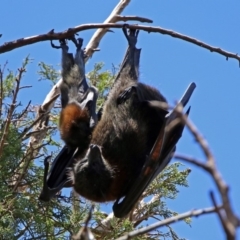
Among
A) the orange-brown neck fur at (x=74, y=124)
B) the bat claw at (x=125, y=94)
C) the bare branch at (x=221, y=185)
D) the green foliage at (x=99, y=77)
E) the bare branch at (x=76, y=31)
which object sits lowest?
the bare branch at (x=221, y=185)

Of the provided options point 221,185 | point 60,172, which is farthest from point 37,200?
point 221,185

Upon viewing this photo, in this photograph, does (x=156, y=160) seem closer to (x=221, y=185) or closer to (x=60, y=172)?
(x=60, y=172)

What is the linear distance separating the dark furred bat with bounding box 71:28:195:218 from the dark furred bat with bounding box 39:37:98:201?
0.45 ft

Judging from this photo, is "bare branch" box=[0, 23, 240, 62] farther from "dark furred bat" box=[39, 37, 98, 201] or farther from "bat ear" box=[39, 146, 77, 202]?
"bat ear" box=[39, 146, 77, 202]

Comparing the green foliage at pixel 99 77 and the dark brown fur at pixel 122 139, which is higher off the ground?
the green foliage at pixel 99 77

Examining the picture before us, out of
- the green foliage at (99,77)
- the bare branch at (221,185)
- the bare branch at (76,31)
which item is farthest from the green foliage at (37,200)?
the bare branch at (221,185)

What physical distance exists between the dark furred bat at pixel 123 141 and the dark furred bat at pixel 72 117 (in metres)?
0.14

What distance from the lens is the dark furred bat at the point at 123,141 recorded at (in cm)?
657

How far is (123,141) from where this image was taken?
6.75 meters

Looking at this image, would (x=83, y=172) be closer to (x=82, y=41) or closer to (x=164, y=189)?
(x=82, y=41)

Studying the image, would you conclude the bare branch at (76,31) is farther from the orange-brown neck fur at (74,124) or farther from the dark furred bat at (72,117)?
the orange-brown neck fur at (74,124)

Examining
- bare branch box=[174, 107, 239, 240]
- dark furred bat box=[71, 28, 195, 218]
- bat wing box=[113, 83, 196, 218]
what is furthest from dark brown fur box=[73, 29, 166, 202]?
bare branch box=[174, 107, 239, 240]

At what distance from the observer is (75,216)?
8.06m

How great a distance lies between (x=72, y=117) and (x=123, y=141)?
61cm
